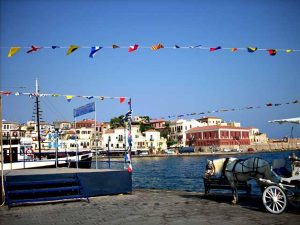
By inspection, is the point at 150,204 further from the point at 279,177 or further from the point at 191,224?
the point at 279,177

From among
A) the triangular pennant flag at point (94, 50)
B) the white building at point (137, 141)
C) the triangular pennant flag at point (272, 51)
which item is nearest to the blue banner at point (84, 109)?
the triangular pennant flag at point (94, 50)

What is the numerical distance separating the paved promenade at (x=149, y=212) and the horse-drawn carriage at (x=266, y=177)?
38 centimetres

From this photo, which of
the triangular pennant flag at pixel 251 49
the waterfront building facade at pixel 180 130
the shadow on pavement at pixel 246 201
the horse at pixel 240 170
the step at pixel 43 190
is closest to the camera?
the shadow on pavement at pixel 246 201

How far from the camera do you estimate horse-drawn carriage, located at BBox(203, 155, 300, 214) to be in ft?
30.8

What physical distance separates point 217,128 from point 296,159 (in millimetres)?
121589

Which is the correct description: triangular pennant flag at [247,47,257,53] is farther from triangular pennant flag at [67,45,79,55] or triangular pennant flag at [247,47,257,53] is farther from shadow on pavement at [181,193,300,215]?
triangular pennant flag at [67,45,79,55]

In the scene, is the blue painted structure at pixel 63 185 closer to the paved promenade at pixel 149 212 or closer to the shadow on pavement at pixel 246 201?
the paved promenade at pixel 149 212

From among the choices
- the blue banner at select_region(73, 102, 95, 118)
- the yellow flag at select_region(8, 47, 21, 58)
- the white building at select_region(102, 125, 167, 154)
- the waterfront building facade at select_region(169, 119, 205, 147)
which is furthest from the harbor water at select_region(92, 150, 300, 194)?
the waterfront building facade at select_region(169, 119, 205, 147)

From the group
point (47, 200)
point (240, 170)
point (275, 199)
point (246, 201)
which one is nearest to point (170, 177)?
point (246, 201)

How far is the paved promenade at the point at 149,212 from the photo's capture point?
8922mm

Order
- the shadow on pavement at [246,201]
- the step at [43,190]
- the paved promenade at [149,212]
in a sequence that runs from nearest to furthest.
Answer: the paved promenade at [149,212], the shadow on pavement at [246,201], the step at [43,190]

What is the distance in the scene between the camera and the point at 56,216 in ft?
32.2

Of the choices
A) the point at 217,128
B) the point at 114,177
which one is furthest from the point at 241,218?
the point at 217,128

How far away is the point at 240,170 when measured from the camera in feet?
35.8
